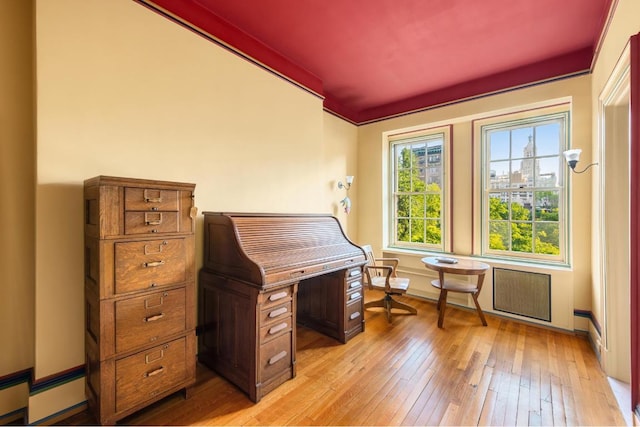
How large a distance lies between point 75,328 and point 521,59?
15.9ft

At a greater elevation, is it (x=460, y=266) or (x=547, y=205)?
(x=547, y=205)

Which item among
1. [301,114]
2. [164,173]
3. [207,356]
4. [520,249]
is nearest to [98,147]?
[164,173]

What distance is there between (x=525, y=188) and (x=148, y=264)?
4202mm

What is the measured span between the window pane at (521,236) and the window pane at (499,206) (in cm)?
18

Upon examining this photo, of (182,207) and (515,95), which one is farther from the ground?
(515,95)

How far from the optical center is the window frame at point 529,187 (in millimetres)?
3270

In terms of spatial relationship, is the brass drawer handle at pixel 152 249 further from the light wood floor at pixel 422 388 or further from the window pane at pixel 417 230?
the window pane at pixel 417 230

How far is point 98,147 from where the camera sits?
1.89 meters

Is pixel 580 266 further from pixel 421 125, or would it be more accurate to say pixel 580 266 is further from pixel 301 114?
pixel 301 114

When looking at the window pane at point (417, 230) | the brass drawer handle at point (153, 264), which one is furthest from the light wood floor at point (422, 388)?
the window pane at point (417, 230)

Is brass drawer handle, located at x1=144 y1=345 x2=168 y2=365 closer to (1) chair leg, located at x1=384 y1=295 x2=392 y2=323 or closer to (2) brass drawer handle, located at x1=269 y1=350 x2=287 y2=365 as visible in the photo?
(2) brass drawer handle, located at x1=269 y1=350 x2=287 y2=365

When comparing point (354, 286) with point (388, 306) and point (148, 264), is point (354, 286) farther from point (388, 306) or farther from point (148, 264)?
point (148, 264)

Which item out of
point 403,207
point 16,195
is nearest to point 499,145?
point 403,207

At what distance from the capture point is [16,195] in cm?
174
